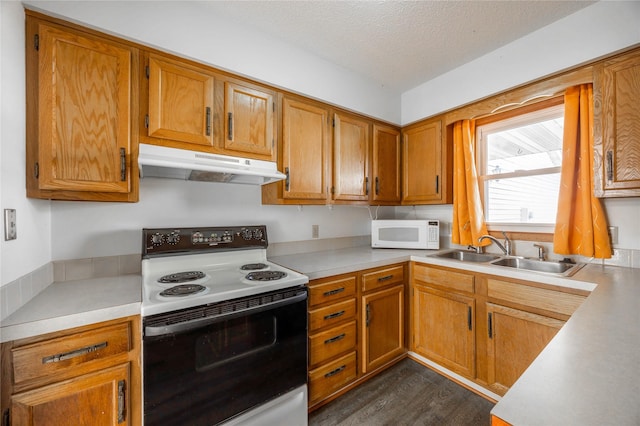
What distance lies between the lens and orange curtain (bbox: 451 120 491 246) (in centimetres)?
229

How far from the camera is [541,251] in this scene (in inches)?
78.3

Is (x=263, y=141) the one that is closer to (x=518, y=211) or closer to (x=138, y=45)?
(x=138, y=45)

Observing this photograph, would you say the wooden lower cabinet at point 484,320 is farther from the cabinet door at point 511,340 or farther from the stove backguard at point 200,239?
the stove backguard at point 200,239

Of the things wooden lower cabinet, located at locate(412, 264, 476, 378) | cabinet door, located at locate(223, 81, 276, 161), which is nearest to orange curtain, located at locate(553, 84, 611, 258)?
wooden lower cabinet, located at locate(412, 264, 476, 378)

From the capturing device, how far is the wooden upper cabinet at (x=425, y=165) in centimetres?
244

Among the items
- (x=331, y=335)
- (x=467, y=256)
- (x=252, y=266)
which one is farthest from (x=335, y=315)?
(x=467, y=256)

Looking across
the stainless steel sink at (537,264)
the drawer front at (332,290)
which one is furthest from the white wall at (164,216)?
the stainless steel sink at (537,264)

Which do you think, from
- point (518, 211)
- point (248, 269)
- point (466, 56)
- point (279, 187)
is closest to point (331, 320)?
point (248, 269)

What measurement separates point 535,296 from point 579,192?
844mm

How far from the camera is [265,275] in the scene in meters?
1.52

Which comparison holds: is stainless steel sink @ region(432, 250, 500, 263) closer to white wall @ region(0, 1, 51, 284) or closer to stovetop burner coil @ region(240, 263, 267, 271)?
stovetop burner coil @ region(240, 263, 267, 271)

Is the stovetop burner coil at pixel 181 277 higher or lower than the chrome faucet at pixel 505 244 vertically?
lower

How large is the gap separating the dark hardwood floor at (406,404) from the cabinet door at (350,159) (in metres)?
Result: 1.48

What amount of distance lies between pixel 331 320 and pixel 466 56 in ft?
7.69
